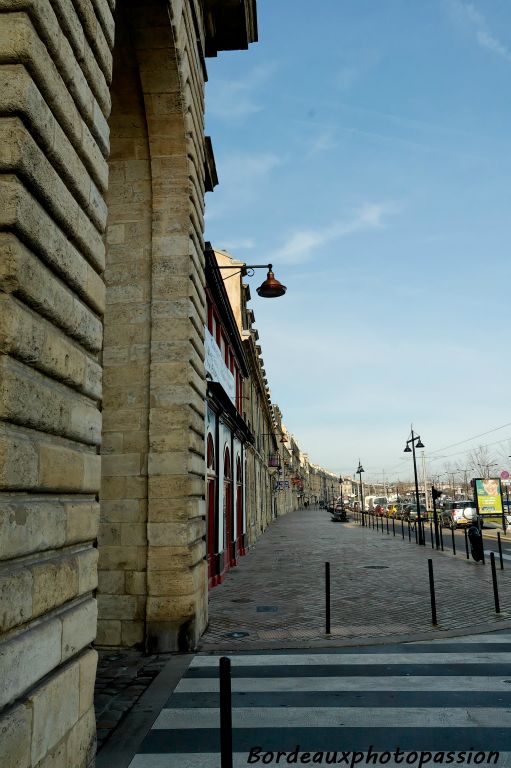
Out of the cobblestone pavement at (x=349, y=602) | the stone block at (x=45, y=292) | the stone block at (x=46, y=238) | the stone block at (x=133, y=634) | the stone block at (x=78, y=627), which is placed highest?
the stone block at (x=46, y=238)

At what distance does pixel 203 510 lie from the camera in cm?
974

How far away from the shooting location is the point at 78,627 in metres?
3.89

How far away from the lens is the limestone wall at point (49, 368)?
298 centimetres

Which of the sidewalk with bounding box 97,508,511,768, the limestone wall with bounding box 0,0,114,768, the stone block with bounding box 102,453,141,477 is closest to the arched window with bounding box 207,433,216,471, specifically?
the sidewalk with bounding box 97,508,511,768

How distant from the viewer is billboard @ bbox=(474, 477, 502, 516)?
22.9 m

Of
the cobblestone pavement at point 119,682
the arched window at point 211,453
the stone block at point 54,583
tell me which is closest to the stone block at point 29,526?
the stone block at point 54,583

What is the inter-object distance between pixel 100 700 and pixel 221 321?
558 inches

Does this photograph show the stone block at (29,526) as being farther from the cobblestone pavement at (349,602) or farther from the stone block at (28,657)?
the cobblestone pavement at (349,602)

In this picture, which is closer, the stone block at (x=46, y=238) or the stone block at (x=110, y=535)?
the stone block at (x=46, y=238)

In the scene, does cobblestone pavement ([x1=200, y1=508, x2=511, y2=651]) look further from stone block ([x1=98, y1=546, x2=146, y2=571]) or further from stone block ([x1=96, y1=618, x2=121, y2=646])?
stone block ([x1=98, y1=546, x2=146, y2=571])

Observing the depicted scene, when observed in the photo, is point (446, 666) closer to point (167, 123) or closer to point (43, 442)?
point (43, 442)

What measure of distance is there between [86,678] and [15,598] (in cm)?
142

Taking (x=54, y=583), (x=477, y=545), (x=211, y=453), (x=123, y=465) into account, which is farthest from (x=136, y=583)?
(x=477, y=545)

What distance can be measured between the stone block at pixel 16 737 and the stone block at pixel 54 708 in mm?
82
